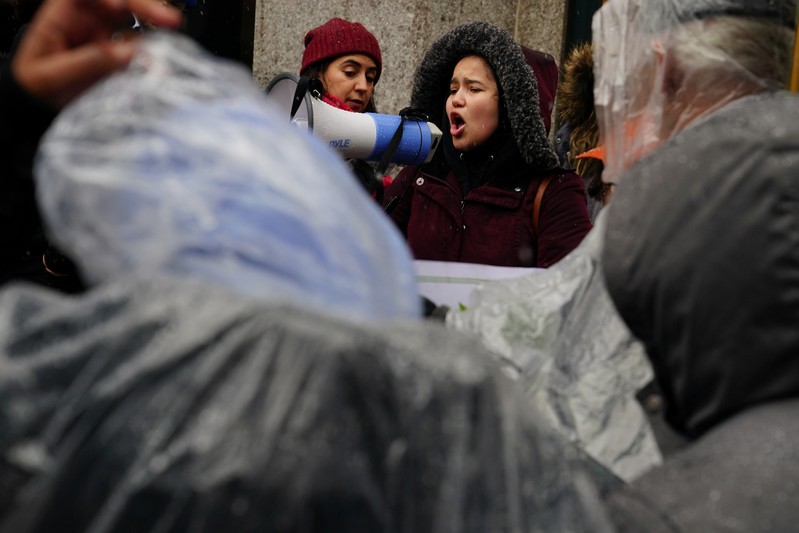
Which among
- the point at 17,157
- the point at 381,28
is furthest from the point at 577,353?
the point at 381,28

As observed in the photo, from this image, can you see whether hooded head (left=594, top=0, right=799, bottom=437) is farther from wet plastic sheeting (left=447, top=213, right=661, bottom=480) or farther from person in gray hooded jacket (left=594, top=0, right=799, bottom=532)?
wet plastic sheeting (left=447, top=213, right=661, bottom=480)

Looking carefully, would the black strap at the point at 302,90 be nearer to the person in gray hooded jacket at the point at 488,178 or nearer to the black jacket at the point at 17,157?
the person in gray hooded jacket at the point at 488,178

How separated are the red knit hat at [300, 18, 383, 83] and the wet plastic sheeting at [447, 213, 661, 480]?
2434 millimetres

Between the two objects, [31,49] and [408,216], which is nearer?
[31,49]

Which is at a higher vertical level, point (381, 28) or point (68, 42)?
point (68, 42)

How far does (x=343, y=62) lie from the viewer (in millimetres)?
4332

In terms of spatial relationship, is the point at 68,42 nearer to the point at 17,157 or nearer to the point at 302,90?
the point at 17,157

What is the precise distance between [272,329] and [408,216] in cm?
313

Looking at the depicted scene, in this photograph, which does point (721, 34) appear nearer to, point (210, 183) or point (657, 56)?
point (657, 56)

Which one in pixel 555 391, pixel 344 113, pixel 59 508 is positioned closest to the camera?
pixel 59 508

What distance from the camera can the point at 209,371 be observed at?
0.86 metres

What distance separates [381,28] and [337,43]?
158cm

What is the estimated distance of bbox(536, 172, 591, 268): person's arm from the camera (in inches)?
137

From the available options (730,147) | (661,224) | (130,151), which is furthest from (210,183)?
(730,147)
